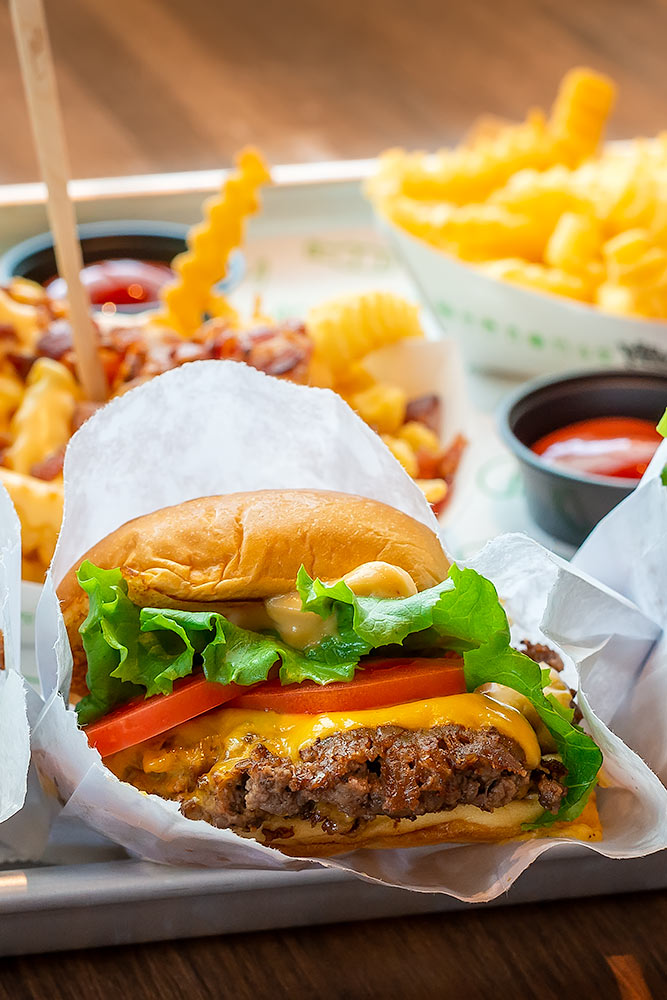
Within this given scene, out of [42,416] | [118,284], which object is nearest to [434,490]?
[42,416]

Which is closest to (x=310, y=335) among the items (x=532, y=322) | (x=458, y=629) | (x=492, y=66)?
(x=532, y=322)

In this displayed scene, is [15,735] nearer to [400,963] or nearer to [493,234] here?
[400,963]

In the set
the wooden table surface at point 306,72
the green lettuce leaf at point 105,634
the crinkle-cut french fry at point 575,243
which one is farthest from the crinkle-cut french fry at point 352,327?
the wooden table surface at point 306,72

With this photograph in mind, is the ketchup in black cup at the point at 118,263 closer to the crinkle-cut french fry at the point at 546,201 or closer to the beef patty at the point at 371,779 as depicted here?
the crinkle-cut french fry at the point at 546,201

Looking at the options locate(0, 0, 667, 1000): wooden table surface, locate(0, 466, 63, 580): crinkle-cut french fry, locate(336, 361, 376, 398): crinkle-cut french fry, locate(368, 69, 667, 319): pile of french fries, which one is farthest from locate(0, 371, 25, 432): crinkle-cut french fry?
locate(0, 0, 667, 1000): wooden table surface

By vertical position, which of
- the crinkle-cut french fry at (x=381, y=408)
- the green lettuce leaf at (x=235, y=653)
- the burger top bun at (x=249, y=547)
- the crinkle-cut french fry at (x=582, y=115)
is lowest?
the green lettuce leaf at (x=235, y=653)
